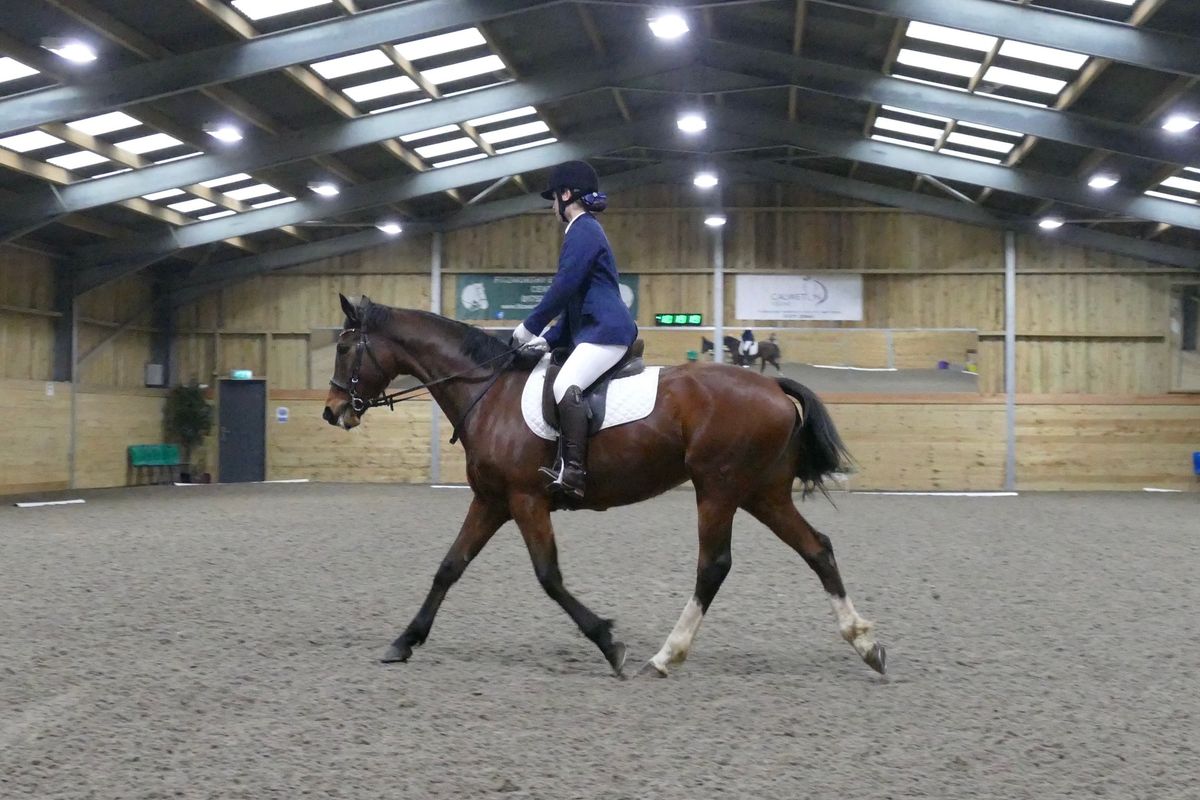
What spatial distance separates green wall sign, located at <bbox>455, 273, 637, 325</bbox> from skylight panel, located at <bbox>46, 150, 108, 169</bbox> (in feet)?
25.9

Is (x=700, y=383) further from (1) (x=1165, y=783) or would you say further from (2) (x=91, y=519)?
(2) (x=91, y=519)

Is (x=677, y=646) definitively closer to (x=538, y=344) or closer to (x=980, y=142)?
(x=538, y=344)

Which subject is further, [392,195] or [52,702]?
[392,195]

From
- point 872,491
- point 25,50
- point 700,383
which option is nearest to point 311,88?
point 25,50

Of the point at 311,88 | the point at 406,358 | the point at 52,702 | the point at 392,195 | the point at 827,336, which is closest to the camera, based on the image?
the point at 52,702

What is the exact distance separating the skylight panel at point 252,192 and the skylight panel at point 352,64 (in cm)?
530

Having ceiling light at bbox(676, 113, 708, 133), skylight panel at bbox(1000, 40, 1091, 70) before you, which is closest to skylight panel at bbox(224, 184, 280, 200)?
ceiling light at bbox(676, 113, 708, 133)

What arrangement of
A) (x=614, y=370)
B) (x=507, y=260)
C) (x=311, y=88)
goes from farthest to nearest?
(x=507, y=260)
(x=311, y=88)
(x=614, y=370)

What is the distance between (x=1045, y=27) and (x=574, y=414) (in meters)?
9.23

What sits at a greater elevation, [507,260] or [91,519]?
[507,260]

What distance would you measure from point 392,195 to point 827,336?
27.8ft

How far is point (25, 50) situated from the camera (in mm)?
11289

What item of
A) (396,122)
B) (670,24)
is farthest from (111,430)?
(670,24)

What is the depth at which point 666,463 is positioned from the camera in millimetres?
5027
